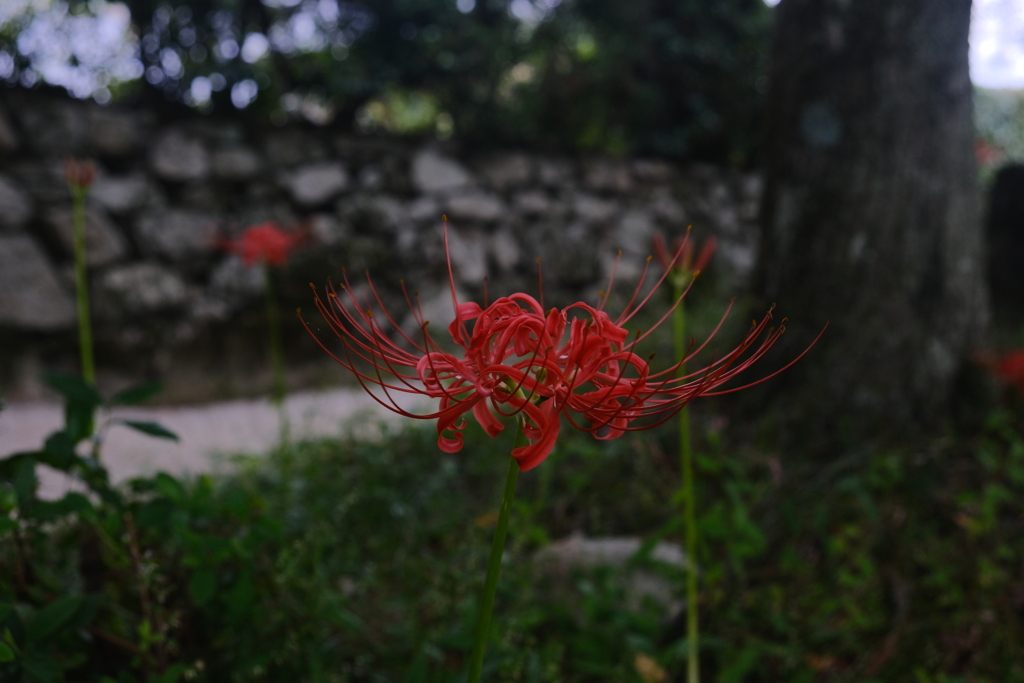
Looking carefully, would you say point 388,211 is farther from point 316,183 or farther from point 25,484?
point 25,484

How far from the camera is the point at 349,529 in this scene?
73.9 inches

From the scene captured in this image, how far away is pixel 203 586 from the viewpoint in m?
0.93

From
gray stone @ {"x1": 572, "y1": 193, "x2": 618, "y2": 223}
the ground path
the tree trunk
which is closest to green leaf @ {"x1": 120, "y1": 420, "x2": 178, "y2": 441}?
the ground path

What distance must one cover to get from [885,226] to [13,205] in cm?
417

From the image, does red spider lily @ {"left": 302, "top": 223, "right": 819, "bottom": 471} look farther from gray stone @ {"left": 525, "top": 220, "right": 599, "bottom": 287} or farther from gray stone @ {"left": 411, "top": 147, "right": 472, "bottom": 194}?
gray stone @ {"left": 525, "top": 220, "right": 599, "bottom": 287}

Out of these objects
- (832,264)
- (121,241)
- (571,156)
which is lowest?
(832,264)

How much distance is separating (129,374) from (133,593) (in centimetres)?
326

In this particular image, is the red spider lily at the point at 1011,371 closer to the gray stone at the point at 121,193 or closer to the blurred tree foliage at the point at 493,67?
the blurred tree foliage at the point at 493,67

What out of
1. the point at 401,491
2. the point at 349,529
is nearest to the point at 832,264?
the point at 401,491

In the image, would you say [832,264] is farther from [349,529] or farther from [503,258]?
[503,258]

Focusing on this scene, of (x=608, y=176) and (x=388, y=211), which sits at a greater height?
(x=608, y=176)

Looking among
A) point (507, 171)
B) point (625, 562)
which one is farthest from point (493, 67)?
point (625, 562)

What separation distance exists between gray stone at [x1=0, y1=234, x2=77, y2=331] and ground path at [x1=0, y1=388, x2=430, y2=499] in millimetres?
451

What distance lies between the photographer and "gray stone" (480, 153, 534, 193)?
522 cm
